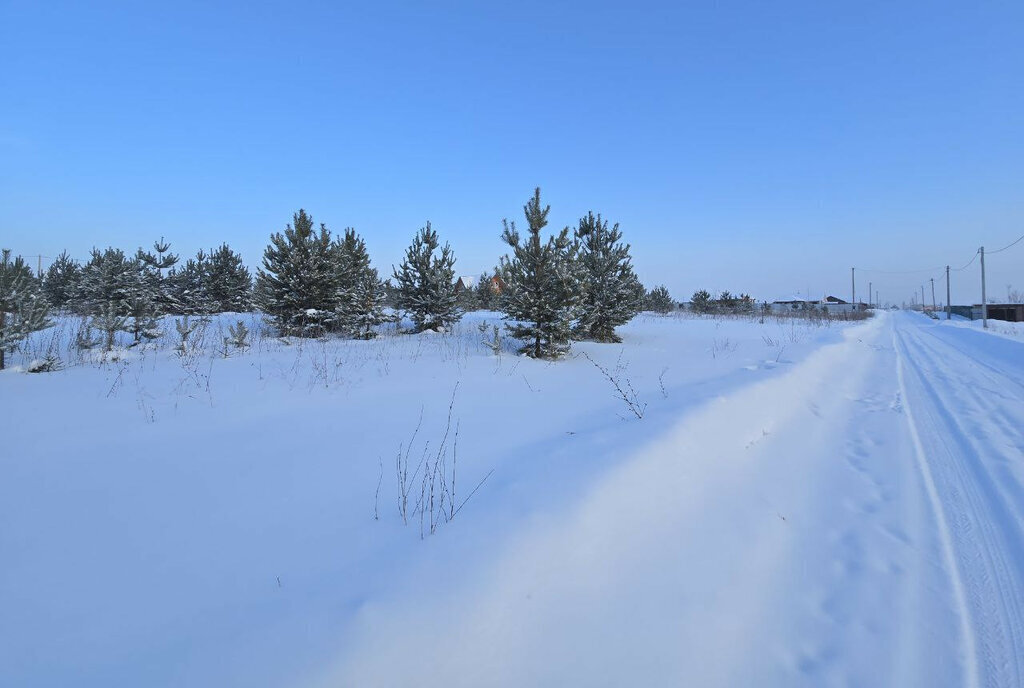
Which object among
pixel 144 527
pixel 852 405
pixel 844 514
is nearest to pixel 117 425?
pixel 144 527

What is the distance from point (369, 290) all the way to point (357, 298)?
Result: 0.55 meters

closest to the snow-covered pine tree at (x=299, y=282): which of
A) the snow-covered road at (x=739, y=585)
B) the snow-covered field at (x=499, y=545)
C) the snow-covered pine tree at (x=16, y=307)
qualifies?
the snow-covered pine tree at (x=16, y=307)

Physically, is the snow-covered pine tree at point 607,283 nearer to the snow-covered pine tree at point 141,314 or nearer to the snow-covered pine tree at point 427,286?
the snow-covered pine tree at point 427,286

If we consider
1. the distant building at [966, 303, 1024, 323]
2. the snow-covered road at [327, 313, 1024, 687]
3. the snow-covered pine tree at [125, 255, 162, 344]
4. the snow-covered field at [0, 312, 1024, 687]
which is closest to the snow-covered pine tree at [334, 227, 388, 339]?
the snow-covered pine tree at [125, 255, 162, 344]

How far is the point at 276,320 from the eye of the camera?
44.9 ft

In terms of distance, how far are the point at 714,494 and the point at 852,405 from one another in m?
4.41

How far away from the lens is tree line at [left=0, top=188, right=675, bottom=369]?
9469 millimetres

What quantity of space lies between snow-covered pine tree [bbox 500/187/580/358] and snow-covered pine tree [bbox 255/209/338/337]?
7.42m

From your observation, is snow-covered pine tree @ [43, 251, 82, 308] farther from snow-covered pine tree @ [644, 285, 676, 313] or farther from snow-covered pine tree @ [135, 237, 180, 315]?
snow-covered pine tree @ [644, 285, 676, 313]

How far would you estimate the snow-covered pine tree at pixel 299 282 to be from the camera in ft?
43.5

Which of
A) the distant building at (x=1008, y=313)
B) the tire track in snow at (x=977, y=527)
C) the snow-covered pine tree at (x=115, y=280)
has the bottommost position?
the tire track in snow at (x=977, y=527)

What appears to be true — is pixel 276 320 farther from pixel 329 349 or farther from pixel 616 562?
pixel 616 562

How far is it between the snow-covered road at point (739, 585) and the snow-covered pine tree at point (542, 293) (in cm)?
574

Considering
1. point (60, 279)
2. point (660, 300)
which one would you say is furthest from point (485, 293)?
point (60, 279)
